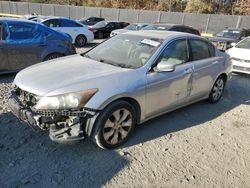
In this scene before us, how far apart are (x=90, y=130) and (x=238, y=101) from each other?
13.4ft

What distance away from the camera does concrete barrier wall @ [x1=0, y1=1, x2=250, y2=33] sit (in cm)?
2330

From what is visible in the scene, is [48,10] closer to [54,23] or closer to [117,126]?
[54,23]

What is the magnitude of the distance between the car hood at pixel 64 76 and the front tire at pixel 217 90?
2519 millimetres

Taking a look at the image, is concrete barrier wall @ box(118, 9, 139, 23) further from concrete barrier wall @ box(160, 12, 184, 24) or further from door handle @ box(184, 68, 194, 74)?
door handle @ box(184, 68, 194, 74)

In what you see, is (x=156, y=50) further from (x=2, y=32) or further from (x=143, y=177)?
(x=2, y=32)

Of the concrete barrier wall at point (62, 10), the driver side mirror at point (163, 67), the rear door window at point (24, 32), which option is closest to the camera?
the driver side mirror at point (163, 67)

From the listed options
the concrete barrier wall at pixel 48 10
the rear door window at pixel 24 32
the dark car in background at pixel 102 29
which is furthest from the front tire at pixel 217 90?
the concrete barrier wall at pixel 48 10

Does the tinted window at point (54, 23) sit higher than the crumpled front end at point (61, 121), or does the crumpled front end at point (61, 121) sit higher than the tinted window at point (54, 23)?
the tinted window at point (54, 23)

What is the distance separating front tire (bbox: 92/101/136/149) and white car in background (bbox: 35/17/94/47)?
387 inches

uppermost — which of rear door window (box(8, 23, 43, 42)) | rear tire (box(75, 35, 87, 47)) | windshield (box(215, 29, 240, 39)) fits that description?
rear door window (box(8, 23, 43, 42))

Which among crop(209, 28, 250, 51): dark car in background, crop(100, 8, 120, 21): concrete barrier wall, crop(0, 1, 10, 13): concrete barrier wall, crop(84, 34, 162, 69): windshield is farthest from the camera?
crop(0, 1, 10, 13): concrete barrier wall

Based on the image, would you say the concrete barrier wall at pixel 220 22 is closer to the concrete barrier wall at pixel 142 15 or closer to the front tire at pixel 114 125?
the concrete barrier wall at pixel 142 15

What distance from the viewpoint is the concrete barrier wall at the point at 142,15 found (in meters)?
23.3

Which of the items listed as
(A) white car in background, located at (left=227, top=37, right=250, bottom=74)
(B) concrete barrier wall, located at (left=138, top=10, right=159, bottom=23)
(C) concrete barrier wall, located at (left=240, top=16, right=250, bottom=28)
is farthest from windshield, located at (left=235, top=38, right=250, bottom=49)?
(B) concrete barrier wall, located at (left=138, top=10, right=159, bottom=23)
